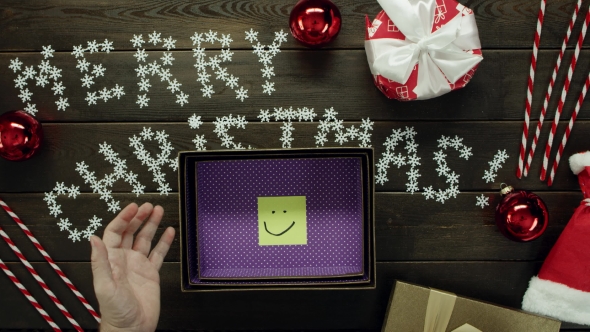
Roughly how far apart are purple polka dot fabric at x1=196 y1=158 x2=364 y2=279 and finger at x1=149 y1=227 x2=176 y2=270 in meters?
0.09

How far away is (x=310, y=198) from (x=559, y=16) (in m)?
0.87

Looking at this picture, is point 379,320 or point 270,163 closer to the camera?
point 270,163

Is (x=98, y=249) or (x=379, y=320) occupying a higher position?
(x=98, y=249)

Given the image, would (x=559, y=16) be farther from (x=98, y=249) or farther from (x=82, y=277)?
(x=82, y=277)

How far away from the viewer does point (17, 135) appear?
1.16 meters

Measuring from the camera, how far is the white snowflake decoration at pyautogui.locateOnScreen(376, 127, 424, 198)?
1.23 metres

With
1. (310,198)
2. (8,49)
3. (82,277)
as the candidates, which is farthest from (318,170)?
(8,49)

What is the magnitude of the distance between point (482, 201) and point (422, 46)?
1.61ft

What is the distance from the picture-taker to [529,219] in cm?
115

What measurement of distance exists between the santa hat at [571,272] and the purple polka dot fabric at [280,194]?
1.76 ft

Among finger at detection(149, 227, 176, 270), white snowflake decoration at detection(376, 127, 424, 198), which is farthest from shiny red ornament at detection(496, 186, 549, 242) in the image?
finger at detection(149, 227, 176, 270)

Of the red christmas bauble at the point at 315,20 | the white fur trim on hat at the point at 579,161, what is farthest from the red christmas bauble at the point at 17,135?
the white fur trim on hat at the point at 579,161

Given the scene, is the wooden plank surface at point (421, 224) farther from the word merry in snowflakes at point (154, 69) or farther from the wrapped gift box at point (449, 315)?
the word merry in snowflakes at point (154, 69)

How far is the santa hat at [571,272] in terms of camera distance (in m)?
1.15
